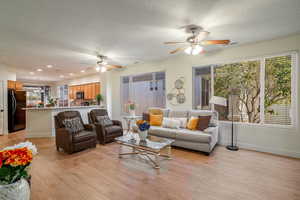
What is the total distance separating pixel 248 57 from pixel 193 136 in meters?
2.54

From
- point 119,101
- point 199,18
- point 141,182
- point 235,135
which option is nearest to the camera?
point 141,182

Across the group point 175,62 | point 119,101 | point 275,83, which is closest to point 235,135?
point 275,83

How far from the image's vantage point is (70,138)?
3373 millimetres

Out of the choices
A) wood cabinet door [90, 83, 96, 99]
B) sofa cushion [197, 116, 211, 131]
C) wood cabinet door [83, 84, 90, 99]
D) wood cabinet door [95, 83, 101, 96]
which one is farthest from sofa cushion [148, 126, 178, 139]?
wood cabinet door [83, 84, 90, 99]

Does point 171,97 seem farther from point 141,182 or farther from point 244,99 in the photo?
point 141,182

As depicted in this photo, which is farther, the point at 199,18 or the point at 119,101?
the point at 119,101

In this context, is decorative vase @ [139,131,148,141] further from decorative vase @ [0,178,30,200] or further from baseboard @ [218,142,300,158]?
baseboard @ [218,142,300,158]

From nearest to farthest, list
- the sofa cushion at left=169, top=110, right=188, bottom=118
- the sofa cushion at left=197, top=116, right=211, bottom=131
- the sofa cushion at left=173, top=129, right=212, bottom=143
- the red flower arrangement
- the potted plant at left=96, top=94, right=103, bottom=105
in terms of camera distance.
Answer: the red flower arrangement, the sofa cushion at left=173, top=129, right=212, bottom=143, the sofa cushion at left=197, top=116, right=211, bottom=131, the sofa cushion at left=169, top=110, right=188, bottom=118, the potted plant at left=96, top=94, right=103, bottom=105

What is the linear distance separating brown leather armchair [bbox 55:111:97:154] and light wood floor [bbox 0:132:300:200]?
0.71 feet

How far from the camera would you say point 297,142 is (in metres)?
3.13

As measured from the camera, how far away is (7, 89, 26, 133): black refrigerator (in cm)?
562

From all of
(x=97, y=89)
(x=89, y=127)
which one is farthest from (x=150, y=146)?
(x=97, y=89)

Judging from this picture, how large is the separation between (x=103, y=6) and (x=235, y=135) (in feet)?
13.9

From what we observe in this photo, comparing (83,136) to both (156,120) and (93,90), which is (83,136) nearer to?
(156,120)
